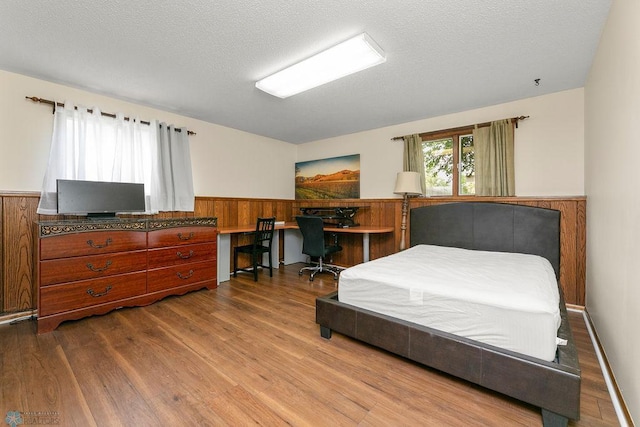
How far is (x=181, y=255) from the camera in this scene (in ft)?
10.5

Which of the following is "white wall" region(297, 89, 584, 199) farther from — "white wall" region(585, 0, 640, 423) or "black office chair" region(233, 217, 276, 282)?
"black office chair" region(233, 217, 276, 282)

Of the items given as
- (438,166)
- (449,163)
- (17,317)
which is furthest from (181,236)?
(449,163)

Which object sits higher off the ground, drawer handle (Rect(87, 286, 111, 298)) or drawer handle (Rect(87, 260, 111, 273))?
drawer handle (Rect(87, 260, 111, 273))

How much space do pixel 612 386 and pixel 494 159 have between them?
243 centimetres

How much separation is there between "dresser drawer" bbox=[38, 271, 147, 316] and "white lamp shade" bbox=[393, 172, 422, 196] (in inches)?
129

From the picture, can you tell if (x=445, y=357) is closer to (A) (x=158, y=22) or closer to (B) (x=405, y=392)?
(B) (x=405, y=392)

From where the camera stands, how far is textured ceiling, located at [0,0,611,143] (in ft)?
5.70

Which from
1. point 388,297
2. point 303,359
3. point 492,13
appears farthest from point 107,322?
point 492,13

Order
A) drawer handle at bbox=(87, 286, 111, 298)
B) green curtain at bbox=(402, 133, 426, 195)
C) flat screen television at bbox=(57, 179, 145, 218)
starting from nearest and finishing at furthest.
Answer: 1. drawer handle at bbox=(87, 286, 111, 298)
2. flat screen television at bbox=(57, 179, 145, 218)
3. green curtain at bbox=(402, 133, 426, 195)

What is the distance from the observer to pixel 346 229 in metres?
3.90

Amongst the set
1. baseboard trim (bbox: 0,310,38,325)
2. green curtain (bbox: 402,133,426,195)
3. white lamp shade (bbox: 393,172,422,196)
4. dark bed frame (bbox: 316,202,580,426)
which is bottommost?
baseboard trim (bbox: 0,310,38,325)

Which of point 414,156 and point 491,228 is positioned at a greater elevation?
point 414,156

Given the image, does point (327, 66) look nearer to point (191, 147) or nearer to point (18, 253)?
point (191, 147)

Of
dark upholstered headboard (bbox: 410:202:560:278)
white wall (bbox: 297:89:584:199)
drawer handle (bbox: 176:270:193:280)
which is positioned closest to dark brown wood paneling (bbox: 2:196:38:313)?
drawer handle (bbox: 176:270:193:280)
